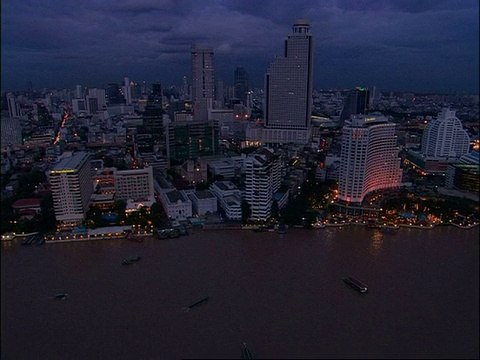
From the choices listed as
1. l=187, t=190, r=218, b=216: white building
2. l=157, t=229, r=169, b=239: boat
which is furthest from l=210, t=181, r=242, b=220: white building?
l=157, t=229, r=169, b=239: boat

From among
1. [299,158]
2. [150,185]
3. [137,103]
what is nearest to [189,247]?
[150,185]

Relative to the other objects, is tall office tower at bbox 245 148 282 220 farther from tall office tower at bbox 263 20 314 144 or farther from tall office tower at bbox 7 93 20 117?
tall office tower at bbox 263 20 314 144

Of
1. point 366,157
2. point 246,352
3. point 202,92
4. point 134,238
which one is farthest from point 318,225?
point 202,92

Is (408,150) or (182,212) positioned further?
(408,150)

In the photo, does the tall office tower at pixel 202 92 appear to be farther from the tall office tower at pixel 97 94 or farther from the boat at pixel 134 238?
the boat at pixel 134 238

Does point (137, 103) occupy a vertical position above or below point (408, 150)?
above

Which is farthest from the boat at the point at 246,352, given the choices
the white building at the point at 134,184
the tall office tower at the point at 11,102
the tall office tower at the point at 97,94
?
the tall office tower at the point at 97,94

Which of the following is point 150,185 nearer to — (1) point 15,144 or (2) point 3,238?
(2) point 3,238
